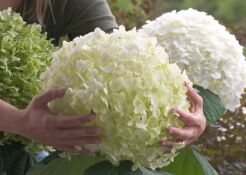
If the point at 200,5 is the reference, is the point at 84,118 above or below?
above

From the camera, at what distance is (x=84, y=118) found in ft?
3.58

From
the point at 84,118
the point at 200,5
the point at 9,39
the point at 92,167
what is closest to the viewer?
the point at 84,118

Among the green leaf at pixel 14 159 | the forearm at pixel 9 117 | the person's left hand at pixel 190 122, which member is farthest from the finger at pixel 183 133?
the green leaf at pixel 14 159

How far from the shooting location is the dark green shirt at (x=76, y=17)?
64.8 inches

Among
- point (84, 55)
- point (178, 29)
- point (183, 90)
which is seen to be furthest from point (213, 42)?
point (84, 55)

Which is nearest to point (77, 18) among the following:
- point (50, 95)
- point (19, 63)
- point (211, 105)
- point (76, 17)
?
point (76, 17)

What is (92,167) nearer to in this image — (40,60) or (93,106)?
(93,106)

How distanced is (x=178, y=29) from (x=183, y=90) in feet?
0.83

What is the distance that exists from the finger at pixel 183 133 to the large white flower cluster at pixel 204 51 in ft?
0.67

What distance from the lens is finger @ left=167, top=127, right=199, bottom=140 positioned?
114 centimetres

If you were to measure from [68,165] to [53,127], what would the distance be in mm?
175

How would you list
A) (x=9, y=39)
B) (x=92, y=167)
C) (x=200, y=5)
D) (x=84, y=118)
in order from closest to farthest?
(x=84, y=118) → (x=92, y=167) → (x=9, y=39) → (x=200, y=5)

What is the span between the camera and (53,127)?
1120 mm

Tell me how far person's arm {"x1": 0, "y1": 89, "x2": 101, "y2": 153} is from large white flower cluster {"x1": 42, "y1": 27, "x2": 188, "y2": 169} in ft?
0.07
